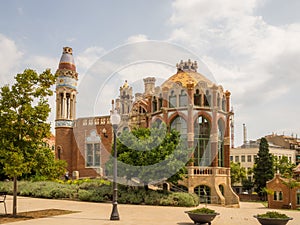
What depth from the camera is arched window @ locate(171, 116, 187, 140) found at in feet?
108

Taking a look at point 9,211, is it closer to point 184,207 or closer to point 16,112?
point 16,112

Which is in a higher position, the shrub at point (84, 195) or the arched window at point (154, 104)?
the arched window at point (154, 104)

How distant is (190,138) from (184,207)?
9.87 meters

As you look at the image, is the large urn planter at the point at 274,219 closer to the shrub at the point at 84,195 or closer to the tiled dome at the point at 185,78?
the shrub at the point at 84,195

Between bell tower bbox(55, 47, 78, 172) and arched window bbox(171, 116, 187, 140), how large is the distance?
12132 millimetres

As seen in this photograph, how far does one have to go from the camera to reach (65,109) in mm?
39719

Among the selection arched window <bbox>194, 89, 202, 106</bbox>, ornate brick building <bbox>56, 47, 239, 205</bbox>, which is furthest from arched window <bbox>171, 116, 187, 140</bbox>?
arched window <bbox>194, 89, 202, 106</bbox>

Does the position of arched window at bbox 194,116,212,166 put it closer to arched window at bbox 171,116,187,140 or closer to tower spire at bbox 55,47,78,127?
arched window at bbox 171,116,187,140

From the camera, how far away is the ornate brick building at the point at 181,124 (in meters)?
32.1

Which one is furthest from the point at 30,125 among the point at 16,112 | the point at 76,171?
the point at 76,171

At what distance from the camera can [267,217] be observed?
1298 centimetres

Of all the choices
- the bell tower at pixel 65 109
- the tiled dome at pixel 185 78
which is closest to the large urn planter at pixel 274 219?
the tiled dome at pixel 185 78

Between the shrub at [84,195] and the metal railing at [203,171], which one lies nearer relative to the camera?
the shrub at [84,195]

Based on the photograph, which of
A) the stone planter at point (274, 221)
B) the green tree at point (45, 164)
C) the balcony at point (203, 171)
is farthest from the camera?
the balcony at point (203, 171)
